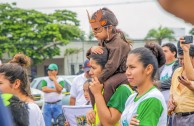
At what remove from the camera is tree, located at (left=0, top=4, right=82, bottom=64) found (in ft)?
124

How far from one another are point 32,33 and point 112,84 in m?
35.1

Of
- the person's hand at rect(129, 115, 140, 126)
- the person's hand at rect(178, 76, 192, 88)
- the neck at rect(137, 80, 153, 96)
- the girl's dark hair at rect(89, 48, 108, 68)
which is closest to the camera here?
the person's hand at rect(129, 115, 140, 126)

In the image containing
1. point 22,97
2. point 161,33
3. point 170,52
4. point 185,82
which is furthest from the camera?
point 161,33

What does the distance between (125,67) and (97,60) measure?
0.24 m

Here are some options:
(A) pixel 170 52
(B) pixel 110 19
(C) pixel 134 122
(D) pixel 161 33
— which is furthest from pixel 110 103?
(D) pixel 161 33

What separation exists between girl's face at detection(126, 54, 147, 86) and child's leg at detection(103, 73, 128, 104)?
1.02 ft

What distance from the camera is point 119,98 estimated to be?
3662 millimetres

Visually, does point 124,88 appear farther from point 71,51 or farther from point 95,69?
point 71,51

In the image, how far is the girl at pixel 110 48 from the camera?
3.68m

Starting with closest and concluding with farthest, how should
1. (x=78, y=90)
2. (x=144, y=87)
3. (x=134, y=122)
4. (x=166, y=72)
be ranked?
(x=134, y=122) → (x=144, y=87) → (x=166, y=72) → (x=78, y=90)

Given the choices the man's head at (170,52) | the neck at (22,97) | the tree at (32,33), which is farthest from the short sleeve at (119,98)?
the tree at (32,33)

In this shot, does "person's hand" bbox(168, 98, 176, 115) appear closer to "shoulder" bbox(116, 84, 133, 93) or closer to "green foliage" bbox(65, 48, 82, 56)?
Result: "shoulder" bbox(116, 84, 133, 93)

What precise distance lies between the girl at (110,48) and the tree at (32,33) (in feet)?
109

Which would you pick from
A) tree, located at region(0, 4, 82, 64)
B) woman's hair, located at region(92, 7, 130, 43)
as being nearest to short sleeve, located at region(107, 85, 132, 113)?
woman's hair, located at region(92, 7, 130, 43)
